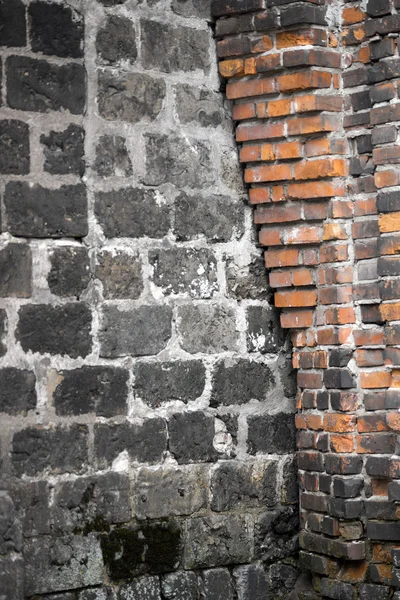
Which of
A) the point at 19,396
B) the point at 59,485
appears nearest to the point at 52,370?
the point at 19,396

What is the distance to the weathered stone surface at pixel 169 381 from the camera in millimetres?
→ 4141

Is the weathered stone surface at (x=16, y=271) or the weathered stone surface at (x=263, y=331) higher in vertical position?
the weathered stone surface at (x=16, y=271)

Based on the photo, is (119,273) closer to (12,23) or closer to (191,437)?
(191,437)

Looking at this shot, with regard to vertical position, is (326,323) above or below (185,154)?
below

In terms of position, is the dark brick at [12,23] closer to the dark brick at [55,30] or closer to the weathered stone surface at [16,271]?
the dark brick at [55,30]

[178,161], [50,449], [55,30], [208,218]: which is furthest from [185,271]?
[55,30]

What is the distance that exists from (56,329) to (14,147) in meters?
0.75

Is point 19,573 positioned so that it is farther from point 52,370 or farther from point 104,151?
point 104,151

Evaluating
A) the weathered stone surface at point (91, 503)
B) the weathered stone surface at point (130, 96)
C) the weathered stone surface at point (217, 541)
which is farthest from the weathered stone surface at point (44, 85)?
the weathered stone surface at point (217, 541)

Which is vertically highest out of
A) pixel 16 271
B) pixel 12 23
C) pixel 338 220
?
pixel 12 23

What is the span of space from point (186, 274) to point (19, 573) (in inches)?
56.8

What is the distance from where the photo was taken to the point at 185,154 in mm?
4316

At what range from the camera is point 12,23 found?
12.6 ft

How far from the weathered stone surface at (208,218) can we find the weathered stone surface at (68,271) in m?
0.48
